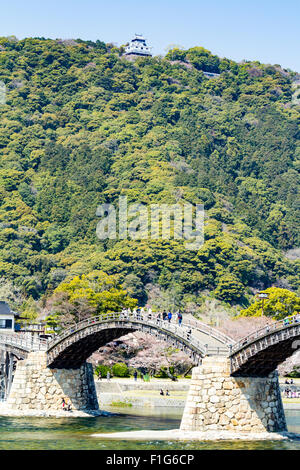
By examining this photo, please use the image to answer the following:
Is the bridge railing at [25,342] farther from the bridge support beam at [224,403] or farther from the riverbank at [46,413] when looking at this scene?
the bridge support beam at [224,403]

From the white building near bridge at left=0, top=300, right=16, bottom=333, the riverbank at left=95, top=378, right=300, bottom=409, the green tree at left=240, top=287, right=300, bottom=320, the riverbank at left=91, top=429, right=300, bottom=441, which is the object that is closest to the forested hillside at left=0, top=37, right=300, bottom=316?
the green tree at left=240, top=287, right=300, bottom=320

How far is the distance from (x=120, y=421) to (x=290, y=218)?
128 m

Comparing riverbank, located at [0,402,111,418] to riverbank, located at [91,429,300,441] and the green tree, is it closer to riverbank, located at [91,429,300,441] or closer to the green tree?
riverbank, located at [91,429,300,441]

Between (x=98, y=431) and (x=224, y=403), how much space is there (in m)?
9.45

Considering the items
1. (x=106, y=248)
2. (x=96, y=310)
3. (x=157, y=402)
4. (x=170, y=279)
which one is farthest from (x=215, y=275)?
(x=157, y=402)

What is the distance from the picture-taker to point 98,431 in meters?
58.4

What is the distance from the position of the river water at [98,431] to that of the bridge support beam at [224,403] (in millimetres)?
1774

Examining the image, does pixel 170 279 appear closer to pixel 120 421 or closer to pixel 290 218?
pixel 290 218

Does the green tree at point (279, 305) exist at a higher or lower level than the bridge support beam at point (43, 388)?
higher

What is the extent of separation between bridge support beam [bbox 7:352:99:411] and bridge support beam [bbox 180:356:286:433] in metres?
16.9

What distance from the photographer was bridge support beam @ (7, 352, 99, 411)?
67562 mm

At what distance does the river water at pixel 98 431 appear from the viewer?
50.2 metres

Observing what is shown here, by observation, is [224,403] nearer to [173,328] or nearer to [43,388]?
[173,328]

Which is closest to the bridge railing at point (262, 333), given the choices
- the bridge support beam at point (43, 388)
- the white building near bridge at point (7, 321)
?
the bridge support beam at point (43, 388)
